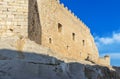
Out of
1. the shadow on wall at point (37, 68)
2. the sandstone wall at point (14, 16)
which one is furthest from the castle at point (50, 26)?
the shadow on wall at point (37, 68)

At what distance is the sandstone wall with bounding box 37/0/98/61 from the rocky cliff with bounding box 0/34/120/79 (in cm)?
1312

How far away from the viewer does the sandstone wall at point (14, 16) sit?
41.5 feet

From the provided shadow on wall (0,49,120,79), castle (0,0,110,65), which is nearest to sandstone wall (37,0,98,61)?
castle (0,0,110,65)

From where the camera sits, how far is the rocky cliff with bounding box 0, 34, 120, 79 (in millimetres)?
8547

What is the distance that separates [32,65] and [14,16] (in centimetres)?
430

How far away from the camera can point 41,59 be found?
9727 mm

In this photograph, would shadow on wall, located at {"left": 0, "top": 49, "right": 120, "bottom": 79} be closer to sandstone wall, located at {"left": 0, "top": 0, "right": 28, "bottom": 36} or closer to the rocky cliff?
Result: the rocky cliff

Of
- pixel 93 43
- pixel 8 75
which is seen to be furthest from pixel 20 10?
pixel 93 43

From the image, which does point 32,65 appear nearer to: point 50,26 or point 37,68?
point 37,68

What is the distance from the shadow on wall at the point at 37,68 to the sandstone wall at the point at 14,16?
2680 millimetres

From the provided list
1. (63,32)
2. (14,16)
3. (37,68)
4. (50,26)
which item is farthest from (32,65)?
(63,32)

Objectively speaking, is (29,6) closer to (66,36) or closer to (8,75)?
(8,75)

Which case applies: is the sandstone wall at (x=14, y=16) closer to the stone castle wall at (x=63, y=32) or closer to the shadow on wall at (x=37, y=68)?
the shadow on wall at (x=37, y=68)

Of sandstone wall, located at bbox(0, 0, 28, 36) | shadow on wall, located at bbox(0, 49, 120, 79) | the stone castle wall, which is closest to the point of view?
shadow on wall, located at bbox(0, 49, 120, 79)
